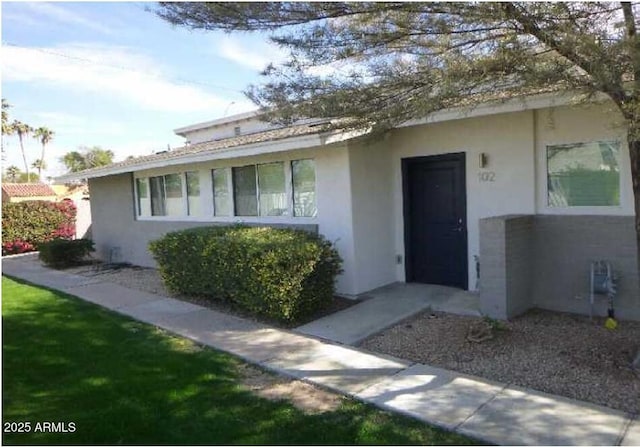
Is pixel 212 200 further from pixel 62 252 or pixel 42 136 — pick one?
pixel 42 136

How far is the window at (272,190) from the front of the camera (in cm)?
931

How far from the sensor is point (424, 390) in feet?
14.5

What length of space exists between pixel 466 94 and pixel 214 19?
265 cm

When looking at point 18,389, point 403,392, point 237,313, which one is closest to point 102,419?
point 18,389

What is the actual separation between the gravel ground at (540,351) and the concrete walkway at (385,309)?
0.61 ft

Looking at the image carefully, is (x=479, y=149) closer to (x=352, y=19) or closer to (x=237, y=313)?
(x=352, y=19)

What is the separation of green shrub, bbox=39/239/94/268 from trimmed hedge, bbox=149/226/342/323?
22.8 ft

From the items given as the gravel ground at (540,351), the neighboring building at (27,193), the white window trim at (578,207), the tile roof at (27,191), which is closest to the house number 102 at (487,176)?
the white window trim at (578,207)

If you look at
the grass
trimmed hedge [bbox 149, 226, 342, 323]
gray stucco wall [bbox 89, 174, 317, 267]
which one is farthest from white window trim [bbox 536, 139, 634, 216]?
gray stucco wall [bbox 89, 174, 317, 267]

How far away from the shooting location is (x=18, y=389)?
470 cm

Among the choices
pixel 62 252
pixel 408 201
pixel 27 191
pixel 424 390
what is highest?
pixel 27 191

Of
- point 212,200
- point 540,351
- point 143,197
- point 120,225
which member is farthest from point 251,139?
point 540,351

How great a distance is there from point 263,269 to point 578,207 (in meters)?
4.37

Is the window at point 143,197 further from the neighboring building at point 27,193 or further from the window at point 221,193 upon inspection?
the neighboring building at point 27,193
